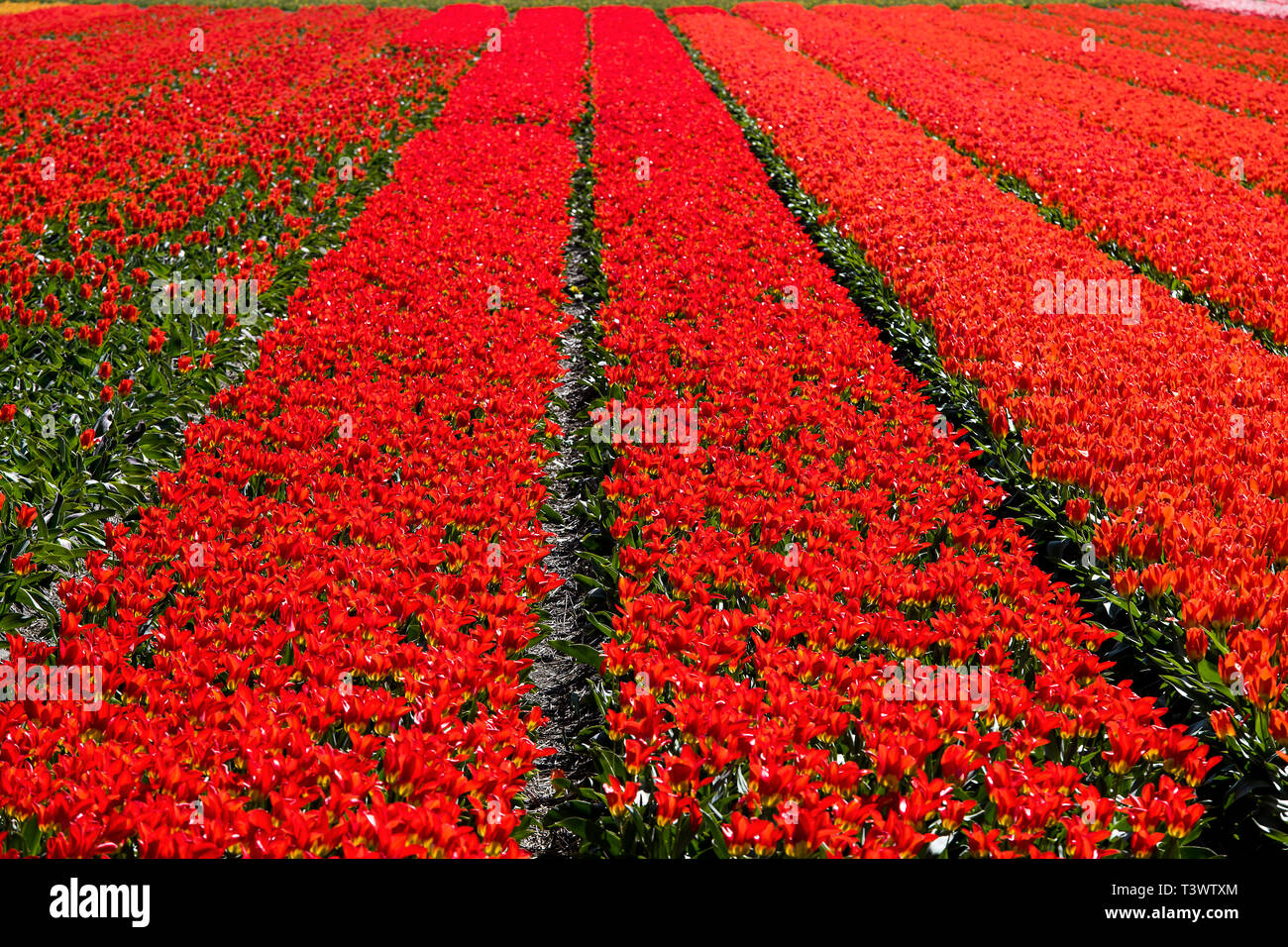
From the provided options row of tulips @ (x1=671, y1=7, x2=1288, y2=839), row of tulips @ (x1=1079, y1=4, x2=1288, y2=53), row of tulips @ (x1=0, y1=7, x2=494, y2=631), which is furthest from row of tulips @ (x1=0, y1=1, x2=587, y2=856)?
row of tulips @ (x1=1079, y1=4, x2=1288, y2=53)

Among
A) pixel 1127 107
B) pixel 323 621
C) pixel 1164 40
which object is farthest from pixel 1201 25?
pixel 323 621

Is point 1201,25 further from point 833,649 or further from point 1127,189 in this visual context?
point 833,649

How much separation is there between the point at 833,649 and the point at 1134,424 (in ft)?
10.7

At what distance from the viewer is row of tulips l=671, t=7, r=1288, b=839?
3.83 meters

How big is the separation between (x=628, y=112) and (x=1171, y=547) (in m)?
15.2

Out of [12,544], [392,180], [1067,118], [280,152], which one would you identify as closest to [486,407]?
[12,544]

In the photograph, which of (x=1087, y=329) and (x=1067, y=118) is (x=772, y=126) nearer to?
(x=1067, y=118)

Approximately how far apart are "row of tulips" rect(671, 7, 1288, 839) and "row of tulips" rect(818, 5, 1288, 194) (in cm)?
600

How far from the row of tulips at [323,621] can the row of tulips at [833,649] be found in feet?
1.92

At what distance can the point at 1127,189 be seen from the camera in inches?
488

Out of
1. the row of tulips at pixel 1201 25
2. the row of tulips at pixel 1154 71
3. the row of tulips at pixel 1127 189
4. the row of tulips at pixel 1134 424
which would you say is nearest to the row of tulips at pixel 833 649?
the row of tulips at pixel 1134 424

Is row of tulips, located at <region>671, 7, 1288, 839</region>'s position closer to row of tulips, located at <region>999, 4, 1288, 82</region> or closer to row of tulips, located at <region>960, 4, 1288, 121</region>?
row of tulips, located at <region>960, 4, 1288, 121</region>

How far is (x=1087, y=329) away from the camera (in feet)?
24.3

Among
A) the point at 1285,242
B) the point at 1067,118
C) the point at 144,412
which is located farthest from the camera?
the point at 1067,118
